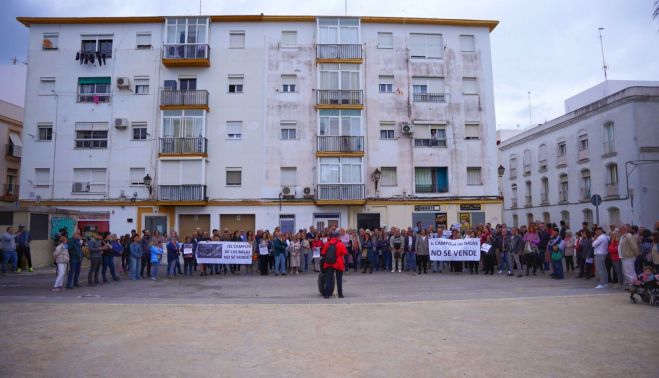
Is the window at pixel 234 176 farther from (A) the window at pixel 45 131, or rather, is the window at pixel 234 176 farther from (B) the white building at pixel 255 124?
(A) the window at pixel 45 131

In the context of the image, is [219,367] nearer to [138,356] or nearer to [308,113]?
[138,356]

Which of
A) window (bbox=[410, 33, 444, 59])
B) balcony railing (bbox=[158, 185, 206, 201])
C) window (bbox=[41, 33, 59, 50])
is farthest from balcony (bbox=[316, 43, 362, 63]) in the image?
window (bbox=[41, 33, 59, 50])

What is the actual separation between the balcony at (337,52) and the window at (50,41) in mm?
17944

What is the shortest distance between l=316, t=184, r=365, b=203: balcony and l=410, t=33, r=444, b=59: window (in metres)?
10.5

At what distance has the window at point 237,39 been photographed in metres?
31.6

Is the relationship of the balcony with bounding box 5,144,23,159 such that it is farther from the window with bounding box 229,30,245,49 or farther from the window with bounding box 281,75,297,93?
the window with bounding box 281,75,297,93

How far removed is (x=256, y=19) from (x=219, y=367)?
2909cm

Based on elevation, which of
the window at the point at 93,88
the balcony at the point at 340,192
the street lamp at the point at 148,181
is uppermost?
the window at the point at 93,88

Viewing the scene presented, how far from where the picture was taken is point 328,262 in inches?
504

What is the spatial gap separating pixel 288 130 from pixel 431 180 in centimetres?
1026

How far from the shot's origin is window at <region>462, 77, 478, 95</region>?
106 feet

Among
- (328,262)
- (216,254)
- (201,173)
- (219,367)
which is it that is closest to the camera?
(219,367)

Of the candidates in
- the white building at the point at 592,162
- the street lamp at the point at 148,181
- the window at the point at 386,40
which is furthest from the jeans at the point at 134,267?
the white building at the point at 592,162

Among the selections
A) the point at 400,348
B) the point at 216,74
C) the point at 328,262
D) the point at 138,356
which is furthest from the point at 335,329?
the point at 216,74
